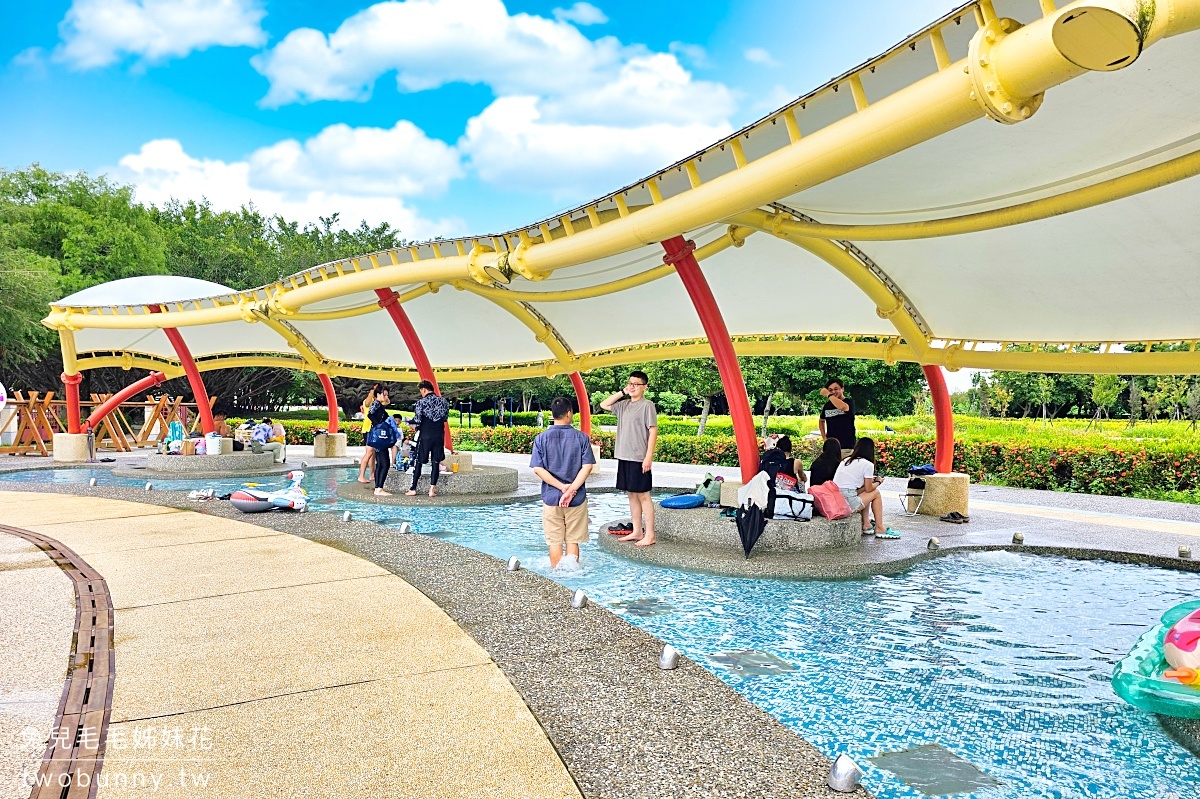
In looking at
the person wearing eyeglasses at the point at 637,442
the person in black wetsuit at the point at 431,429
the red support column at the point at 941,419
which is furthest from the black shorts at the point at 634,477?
the red support column at the point at 941,419

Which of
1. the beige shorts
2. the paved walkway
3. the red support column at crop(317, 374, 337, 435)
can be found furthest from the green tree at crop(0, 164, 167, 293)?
the paved walkway

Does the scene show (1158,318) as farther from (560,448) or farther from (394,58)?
(394,58)

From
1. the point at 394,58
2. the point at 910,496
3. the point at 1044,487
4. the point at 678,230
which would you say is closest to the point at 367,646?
the point at 678,230

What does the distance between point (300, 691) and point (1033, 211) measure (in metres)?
6.93

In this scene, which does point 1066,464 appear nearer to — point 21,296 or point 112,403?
point 112,403

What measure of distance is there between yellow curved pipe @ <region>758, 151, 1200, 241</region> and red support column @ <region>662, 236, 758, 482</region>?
1.14 m

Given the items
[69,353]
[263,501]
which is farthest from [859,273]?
[69,353]

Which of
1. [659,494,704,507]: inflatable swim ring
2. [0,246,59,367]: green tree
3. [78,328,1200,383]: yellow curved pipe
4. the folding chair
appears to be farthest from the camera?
[0,246,59,367]: green tree

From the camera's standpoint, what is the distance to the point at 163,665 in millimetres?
4152

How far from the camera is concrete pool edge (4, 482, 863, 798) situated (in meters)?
3.00

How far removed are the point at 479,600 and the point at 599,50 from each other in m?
130

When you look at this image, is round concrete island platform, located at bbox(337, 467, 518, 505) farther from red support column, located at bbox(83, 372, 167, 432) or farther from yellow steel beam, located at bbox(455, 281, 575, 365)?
red support column, located at bbox(83, 372, 167, 432)

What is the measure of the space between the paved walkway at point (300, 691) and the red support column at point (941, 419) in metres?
9.20

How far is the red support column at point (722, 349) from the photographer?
8703 millimetres
